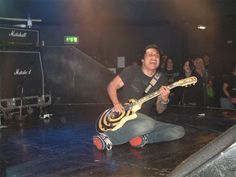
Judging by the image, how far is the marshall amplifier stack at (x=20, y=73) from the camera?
22.3ft

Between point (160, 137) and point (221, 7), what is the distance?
578cm

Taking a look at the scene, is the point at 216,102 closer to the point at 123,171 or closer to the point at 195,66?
the point at 195,66

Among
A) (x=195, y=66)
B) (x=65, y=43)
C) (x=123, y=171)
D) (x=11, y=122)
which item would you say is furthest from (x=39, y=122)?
(x=65, y=43)

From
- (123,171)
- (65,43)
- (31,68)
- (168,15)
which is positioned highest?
(168,15)

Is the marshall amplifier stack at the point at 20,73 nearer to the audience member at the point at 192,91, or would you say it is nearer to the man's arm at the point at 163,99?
the audience member at the point at 192,91

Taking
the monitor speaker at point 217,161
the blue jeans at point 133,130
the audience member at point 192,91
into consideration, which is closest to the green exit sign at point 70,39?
the audience member at point 192,91

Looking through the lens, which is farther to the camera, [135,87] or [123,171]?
[135,87]

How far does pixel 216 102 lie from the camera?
807cm

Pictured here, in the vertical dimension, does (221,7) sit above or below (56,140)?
above

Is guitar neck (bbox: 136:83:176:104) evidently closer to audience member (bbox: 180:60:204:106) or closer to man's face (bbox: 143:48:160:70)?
man's face (bbox: 143:48:160:70)

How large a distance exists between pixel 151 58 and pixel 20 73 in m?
3.16

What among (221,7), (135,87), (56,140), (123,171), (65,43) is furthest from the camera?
(65,43)

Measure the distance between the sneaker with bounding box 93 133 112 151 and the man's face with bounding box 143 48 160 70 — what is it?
0.97 metres

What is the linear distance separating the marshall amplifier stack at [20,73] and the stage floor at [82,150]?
1.08 ft
